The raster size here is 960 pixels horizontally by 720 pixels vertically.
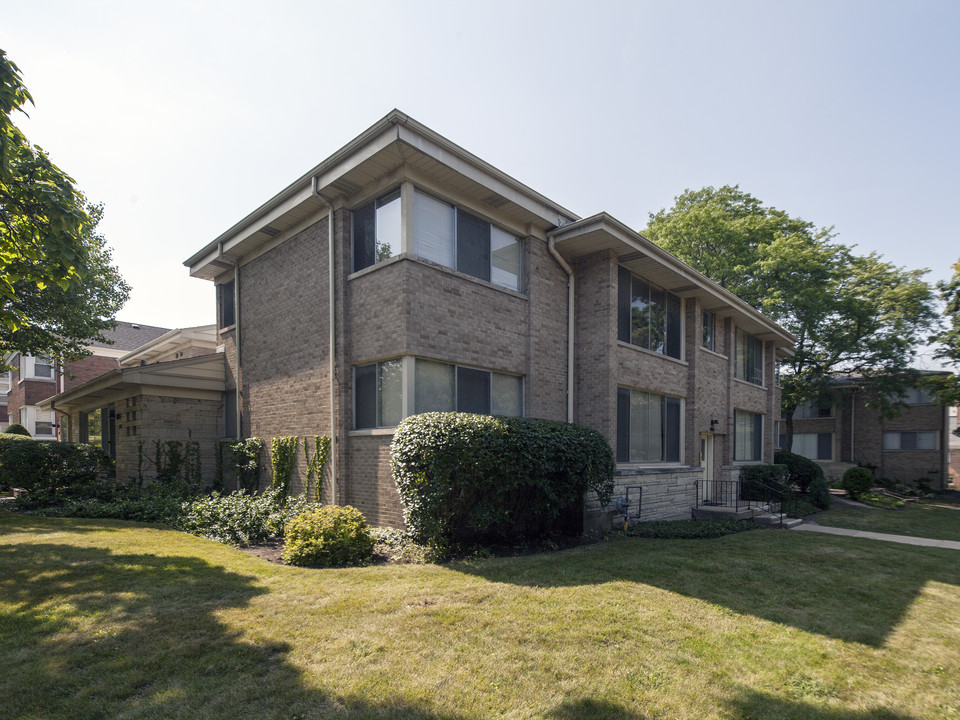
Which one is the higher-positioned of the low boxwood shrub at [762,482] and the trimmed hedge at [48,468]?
the trimmed hedge at [48,468]

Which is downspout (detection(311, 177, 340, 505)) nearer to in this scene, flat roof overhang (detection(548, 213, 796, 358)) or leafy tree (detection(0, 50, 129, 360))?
leafy tree (detection(0, 50, 129, 360))

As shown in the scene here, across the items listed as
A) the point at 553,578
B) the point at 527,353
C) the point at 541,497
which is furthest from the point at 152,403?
the point at 553,578

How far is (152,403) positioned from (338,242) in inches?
260

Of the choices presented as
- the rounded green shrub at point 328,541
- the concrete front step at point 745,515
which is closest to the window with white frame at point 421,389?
the rounded green shrub at point 328,541

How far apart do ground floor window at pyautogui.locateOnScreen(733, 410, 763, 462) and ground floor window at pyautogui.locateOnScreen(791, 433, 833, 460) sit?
36.6 feet

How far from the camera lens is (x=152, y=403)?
13.1m

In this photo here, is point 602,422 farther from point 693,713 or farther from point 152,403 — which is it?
point 152,403

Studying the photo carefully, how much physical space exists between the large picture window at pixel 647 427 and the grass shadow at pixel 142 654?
8696mm

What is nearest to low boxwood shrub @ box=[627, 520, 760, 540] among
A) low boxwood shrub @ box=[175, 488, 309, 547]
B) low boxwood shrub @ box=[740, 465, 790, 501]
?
low boxwood shrub @ box=[740, 465, 790, 501]

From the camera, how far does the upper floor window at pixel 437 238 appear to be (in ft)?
32.2

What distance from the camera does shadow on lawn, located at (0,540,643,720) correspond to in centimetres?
360

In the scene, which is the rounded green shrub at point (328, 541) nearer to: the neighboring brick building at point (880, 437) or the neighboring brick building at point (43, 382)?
the neighboring brick building at point (880, 437)

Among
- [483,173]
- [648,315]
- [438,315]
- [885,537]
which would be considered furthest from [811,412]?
[438,315]

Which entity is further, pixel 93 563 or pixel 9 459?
pixel 9 459
